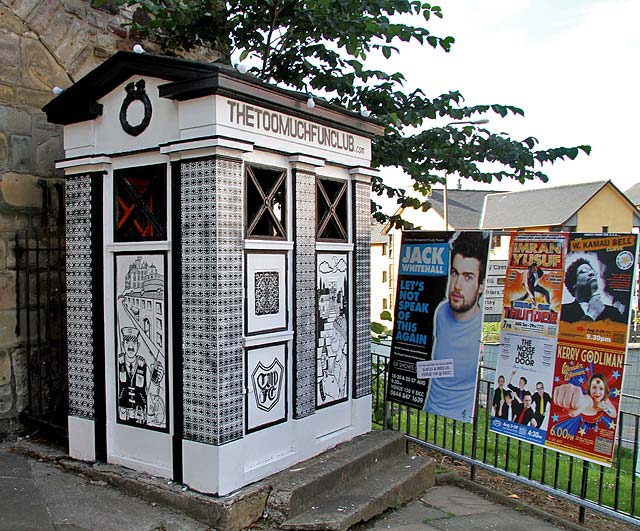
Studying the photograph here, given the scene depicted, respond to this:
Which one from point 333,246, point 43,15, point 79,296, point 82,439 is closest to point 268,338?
point 333,246

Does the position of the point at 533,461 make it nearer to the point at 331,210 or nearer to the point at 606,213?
the point at 331,210

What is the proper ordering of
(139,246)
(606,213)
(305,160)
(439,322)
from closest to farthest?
(139,246)
(305,160)
(439,322)
(606,213)

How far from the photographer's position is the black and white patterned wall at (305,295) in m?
4.95

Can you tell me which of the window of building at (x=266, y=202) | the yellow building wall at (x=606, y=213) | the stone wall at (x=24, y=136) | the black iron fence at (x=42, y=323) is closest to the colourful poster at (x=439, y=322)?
the window of building at (x=266, y=202)

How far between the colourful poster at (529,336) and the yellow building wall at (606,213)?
98.8 feet

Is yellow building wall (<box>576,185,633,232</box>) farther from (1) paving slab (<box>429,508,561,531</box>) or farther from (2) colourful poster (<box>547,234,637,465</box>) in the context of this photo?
(1) paving slab (<box>429,508,561,531</box>)

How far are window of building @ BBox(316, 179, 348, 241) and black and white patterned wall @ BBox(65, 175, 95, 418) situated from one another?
1900 millimetres

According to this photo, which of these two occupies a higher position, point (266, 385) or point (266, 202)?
point (266, 202)

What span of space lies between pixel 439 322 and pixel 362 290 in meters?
0.83

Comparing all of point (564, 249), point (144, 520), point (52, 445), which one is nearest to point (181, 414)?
point (144, 520)

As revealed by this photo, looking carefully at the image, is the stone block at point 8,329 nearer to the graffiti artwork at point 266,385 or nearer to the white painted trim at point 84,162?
the white painted trim at point 84,162

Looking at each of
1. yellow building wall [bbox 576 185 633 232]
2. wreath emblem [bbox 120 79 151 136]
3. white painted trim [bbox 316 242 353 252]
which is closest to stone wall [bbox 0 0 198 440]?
wreath emblem [bbox 120 79 151 136]

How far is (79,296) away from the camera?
16.3 feet

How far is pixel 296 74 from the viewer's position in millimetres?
7004
